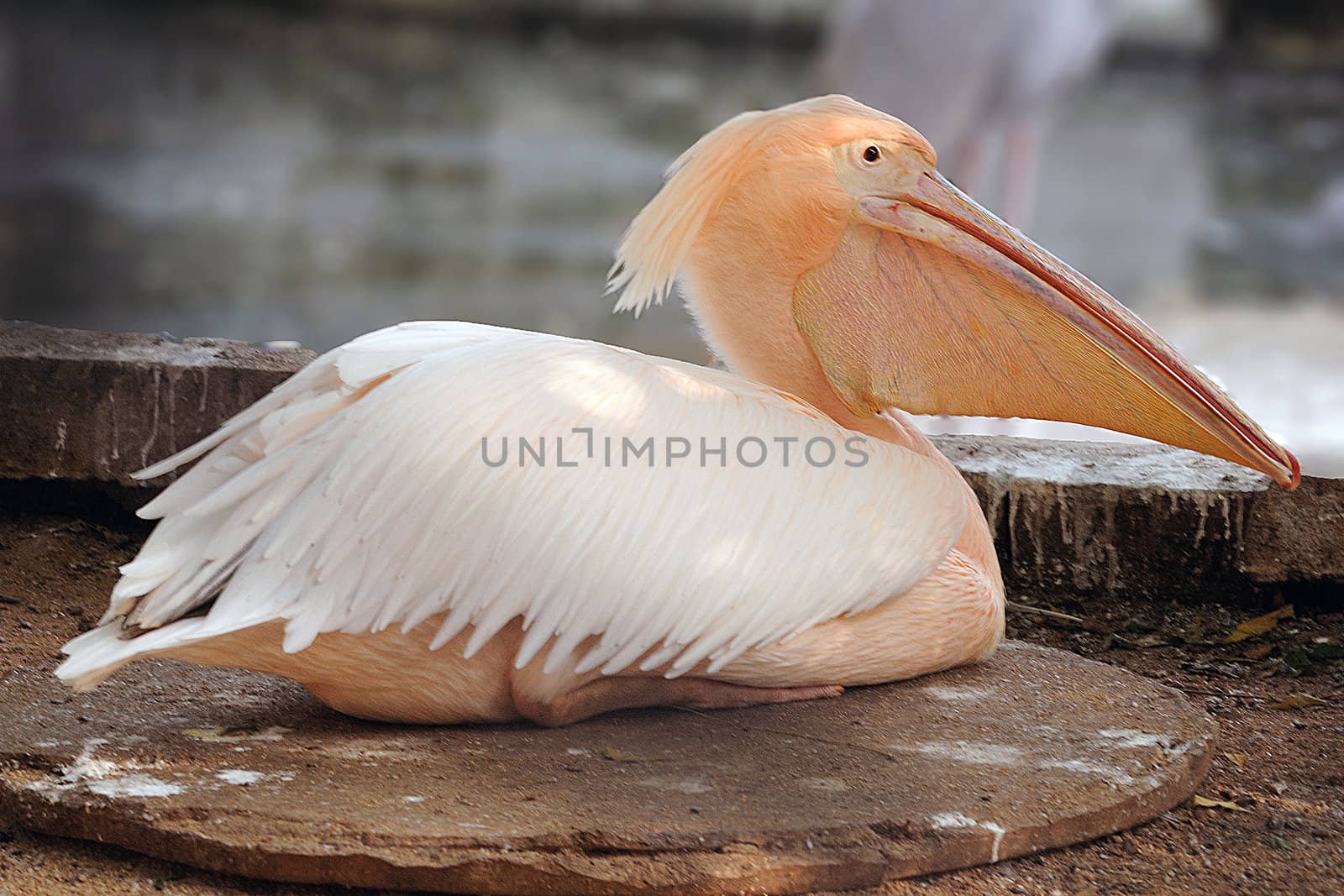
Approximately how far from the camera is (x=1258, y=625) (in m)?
2.86

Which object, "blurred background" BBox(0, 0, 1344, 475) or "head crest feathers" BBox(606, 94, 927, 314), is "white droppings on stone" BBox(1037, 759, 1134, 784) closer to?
"head crest feathers" BBox(606, 94, 927, 314)

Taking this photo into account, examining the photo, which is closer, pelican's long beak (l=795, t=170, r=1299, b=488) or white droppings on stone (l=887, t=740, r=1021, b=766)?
white droppings on stone (l=887, t=740, r=1021, b=766)

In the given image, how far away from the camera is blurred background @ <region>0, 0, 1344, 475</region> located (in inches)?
269

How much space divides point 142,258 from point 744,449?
241 inches

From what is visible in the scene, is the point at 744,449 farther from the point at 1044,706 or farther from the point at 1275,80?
the point at 1275,80

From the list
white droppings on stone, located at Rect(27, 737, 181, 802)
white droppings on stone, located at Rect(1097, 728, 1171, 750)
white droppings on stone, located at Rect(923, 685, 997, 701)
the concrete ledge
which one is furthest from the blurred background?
white droppings on stone, located at Rect(27, 737, 181, 802)

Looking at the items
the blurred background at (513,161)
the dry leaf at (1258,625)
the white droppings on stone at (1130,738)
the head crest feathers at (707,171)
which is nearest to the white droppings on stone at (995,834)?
the white droppings on stone at (1130,738)

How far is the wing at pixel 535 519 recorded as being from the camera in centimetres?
189

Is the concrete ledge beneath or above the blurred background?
beneath

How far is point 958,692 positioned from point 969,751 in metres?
0.24

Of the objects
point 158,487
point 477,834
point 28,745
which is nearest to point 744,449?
point 477,834

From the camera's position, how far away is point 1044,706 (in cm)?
217

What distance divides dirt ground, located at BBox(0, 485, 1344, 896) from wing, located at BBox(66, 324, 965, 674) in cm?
35

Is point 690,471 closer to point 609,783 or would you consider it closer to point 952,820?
point 609,783
